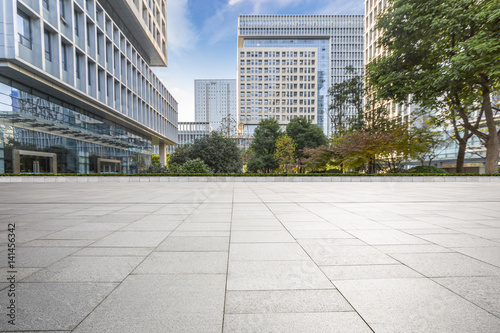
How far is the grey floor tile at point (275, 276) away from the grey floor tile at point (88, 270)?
1.28 m

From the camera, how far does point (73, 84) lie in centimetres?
2169

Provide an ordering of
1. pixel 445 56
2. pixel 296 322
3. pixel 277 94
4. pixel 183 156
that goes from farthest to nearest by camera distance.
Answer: pixel 277 94
pixel 183 156
pixel 445 56
pixel 296 322

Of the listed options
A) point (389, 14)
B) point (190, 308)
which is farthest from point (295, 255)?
point (389, 14)

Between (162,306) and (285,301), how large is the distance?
1.08m

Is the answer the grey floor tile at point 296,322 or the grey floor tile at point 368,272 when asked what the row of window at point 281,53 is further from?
the grey floor tile at point 296,322

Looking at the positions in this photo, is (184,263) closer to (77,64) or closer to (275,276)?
(275,276)

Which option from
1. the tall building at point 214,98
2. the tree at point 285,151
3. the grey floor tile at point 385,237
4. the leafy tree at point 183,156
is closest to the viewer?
the grey floor tile at point 385,237

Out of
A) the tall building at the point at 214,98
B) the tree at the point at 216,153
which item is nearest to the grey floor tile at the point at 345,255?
the tree at the point at 216,153

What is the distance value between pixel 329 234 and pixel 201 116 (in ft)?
569

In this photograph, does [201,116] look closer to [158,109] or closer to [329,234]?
[158,109]

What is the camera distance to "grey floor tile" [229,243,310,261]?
328 cm

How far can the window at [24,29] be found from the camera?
17.6m

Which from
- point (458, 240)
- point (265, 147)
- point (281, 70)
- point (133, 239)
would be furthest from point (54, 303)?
point (281, 70)

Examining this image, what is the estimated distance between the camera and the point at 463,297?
2215mm
